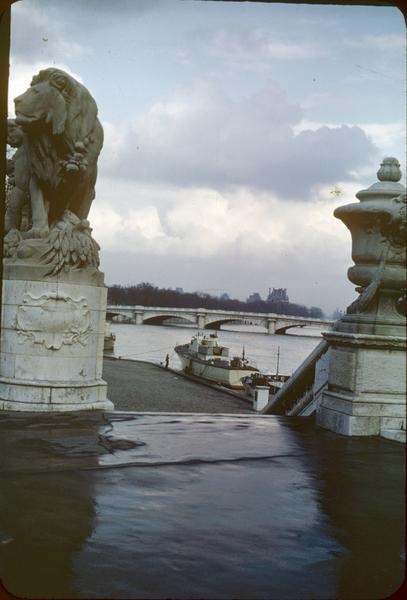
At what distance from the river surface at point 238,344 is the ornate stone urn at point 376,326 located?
33.2m

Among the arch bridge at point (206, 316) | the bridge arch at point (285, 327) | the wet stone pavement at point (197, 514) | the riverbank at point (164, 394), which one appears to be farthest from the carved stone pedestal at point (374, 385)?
the bridge arch at point (285, 327)

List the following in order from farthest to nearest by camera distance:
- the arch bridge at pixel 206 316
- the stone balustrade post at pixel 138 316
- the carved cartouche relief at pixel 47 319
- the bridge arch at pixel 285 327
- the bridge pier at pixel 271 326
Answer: the bridge pier at pixel 271 326 < the stone balustrade post at pixel 138 316 < the bridge arch at pixel 285 327 < the arch bridge at pixel 206 316 < the carved cartouche relief at pixel 47 319

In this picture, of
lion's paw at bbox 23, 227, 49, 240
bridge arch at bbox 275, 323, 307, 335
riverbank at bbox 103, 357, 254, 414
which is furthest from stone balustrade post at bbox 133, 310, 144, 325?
lion's paw at bbox 23, 227, 49, 240

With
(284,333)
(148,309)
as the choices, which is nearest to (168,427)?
(148,309)

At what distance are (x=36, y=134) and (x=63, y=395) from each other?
8.08 feet

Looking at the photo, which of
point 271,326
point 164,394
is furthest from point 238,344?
point 164,394

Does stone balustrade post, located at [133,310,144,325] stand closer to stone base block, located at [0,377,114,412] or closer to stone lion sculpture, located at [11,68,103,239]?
stone lion sculpture, located at [11,68,103,239]

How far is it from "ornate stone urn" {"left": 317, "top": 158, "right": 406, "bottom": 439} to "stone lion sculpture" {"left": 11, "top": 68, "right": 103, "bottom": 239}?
2.58 m

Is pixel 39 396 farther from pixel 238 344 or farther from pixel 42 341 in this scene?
pixel 238 344

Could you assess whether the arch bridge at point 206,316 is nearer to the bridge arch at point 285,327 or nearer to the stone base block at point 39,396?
the bridge arch at point 285,327

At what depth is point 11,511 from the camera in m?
3.30

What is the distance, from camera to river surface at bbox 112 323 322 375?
46.2 metres

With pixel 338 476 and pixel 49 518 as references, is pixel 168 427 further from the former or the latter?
pixel 49 518

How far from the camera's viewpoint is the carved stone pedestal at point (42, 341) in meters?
6.44
